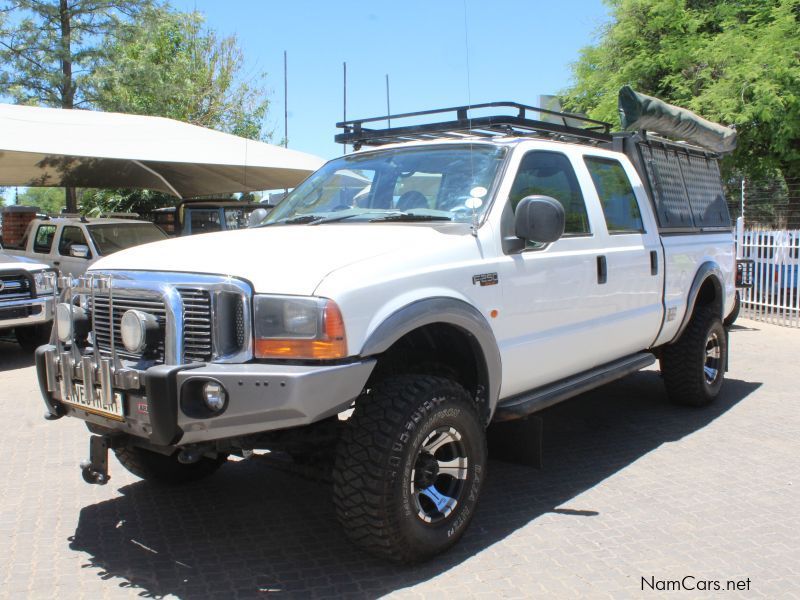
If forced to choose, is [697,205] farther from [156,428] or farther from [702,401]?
[156,428]

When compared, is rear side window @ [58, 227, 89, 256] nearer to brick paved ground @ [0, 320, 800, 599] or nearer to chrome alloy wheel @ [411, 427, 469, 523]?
brick paved ground @ [0, 320, 800, 599]

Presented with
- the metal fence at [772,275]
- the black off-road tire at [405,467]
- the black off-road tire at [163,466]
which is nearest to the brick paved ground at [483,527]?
the black off-road tire at [163,466]

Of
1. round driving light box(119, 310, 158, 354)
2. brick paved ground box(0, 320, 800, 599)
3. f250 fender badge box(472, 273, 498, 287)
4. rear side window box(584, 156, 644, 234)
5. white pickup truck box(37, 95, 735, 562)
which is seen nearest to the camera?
white pickup truck box(37, 95, 735, 562)

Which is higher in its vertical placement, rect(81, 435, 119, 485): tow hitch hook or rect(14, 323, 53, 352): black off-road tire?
rect(81, 435, 119, 485): tow hitch hook

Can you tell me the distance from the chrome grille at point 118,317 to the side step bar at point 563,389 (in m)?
1.81

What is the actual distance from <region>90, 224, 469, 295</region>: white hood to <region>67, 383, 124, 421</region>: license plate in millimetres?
575

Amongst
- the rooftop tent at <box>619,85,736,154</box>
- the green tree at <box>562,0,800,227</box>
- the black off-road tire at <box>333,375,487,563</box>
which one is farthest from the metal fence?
the black off-road tire at <box>333,375,487,563</box>

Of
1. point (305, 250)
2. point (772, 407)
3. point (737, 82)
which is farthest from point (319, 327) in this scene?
point (737, 82)

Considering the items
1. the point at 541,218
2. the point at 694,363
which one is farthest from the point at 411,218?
the point at 694,363

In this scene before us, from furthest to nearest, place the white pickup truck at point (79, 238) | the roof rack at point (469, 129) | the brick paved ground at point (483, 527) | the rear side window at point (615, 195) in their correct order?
the white pickup truck at point (79, 238) < the rear side window at point (615, 195) < the roof rack at point (469, 129) < the brick paved ground at point (483, 527)

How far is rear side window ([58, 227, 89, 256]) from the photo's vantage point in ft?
38.1

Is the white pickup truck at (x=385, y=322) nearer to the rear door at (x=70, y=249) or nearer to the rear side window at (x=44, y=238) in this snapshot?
the rear door at (x=70, y=249)

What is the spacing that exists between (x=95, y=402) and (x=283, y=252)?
3.46ft

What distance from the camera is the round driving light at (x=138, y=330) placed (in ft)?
10.3
